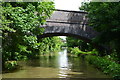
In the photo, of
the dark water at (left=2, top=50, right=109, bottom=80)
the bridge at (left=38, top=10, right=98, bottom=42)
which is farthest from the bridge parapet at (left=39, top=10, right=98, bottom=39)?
the dark water at (left=2, top=50, right=109, bottom=80)

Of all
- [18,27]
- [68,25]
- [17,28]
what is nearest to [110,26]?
[18,27]

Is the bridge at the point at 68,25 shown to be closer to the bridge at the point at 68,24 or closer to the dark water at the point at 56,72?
the bridge at the point at 68,24

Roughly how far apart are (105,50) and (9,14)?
12.6 metres

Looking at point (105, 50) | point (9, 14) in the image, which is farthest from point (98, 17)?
point (105, 50)

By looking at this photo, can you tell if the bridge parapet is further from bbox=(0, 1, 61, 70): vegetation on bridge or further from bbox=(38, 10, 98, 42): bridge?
bbox=(0, 1, 61, 70): vegetation on bridge

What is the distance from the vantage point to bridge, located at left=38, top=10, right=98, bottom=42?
18.7m

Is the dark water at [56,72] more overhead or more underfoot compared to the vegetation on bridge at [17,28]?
more underfoot

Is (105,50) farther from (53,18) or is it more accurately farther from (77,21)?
(53,18)

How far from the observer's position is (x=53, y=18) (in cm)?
1877

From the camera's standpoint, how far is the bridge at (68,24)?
18.7 m

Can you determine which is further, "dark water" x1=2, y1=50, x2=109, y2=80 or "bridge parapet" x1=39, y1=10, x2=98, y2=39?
"bridge parapet" x1=39, y1=10, x2=98, y2=39

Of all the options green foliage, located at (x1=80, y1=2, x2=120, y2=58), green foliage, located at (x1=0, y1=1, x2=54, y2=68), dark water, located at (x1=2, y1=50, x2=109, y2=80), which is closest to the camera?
green foliage, located at (x1=80, y1=2, x2=120, y2=58)

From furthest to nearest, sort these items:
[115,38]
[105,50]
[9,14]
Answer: [105,50] < [9,14] < [115,38]

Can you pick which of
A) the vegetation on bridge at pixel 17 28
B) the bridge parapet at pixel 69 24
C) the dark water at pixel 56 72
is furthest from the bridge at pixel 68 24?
the vegetation on bridge at pixel 17 28
